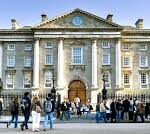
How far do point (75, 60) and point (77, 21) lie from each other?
5.43m

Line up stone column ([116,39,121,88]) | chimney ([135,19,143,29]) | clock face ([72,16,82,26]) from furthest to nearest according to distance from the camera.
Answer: chimney ([135,19,143,29]) → clock face ([72,16,82,26]) → stone column ([116,39,121,88])

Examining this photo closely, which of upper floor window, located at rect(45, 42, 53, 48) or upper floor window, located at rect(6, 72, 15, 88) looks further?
upper floor window, located at rect(6, 72, 15, 88)

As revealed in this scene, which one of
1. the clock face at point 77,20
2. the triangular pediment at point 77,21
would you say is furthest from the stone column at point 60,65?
the clock face at point 77,20

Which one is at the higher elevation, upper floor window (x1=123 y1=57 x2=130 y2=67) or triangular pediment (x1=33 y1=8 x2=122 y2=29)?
triangular pediment (x1=33 y1=8 x2=122 y2=29)

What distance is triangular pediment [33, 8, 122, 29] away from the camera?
59594mm

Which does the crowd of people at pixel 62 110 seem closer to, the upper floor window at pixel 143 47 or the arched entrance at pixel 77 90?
the arched entrance at pixel 77 90

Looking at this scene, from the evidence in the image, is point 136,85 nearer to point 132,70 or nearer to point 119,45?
point 132,70

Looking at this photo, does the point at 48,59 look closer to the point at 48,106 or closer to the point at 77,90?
the point at 77,90

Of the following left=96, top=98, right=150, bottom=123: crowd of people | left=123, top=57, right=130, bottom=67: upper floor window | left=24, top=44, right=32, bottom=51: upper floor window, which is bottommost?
left=96, top=98, right=150, bottom=123: crowd of people

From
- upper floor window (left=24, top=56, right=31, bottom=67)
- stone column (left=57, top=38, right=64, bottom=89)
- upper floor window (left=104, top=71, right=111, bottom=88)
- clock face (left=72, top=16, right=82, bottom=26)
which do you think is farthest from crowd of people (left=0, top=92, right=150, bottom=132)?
clock face (left=72, top=16, right=82, bottom=26)

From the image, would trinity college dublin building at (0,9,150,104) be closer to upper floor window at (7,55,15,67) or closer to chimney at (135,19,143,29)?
upper floor window at (7,55,15,67)

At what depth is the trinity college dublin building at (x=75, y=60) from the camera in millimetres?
58938

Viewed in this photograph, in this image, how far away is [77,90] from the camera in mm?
59500

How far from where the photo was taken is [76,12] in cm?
6028
